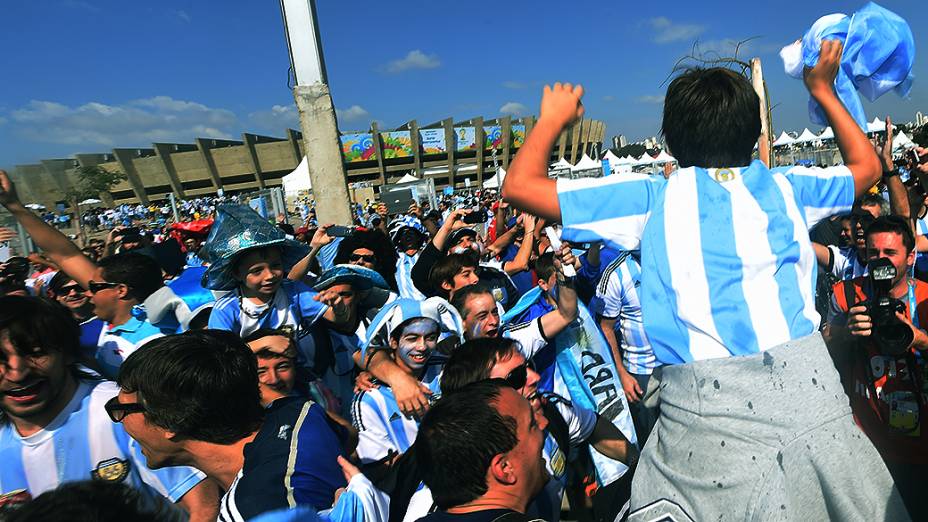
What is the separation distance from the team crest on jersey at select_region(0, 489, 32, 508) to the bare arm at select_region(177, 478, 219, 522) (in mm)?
523

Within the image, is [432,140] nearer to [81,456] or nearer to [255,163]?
[255,163]

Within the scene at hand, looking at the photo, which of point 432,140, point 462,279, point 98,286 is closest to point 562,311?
point 462,279

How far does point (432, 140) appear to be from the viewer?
6212cm

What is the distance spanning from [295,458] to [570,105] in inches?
52.9

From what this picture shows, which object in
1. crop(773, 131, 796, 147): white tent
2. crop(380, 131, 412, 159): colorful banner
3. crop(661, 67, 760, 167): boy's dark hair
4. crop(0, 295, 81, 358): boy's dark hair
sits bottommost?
crop(773, 131, 796, 147): white tent

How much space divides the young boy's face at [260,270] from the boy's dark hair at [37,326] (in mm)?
961

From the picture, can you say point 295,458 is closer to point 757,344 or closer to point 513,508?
point 513,508

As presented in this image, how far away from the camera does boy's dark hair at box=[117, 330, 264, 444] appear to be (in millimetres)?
1780

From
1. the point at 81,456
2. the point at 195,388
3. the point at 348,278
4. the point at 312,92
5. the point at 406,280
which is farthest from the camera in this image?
the point at 312,92

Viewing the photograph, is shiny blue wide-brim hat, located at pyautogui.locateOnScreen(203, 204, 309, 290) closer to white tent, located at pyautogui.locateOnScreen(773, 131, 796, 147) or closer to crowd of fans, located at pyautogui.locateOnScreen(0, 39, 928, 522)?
crowd of fans, located at pyautogui.locateOnScreen(0, 39, 928, 522)

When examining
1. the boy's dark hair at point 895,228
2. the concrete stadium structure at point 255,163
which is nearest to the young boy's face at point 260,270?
the boy's dark hair at point 895,228

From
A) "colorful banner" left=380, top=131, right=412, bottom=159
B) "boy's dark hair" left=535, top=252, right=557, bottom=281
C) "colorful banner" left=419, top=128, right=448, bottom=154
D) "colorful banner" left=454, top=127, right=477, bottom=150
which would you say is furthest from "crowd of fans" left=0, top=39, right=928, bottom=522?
"colorful banner" left=454, top=127, right=477, bottom=150

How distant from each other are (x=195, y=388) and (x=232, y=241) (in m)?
1.49

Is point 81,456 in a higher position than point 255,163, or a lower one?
lower
